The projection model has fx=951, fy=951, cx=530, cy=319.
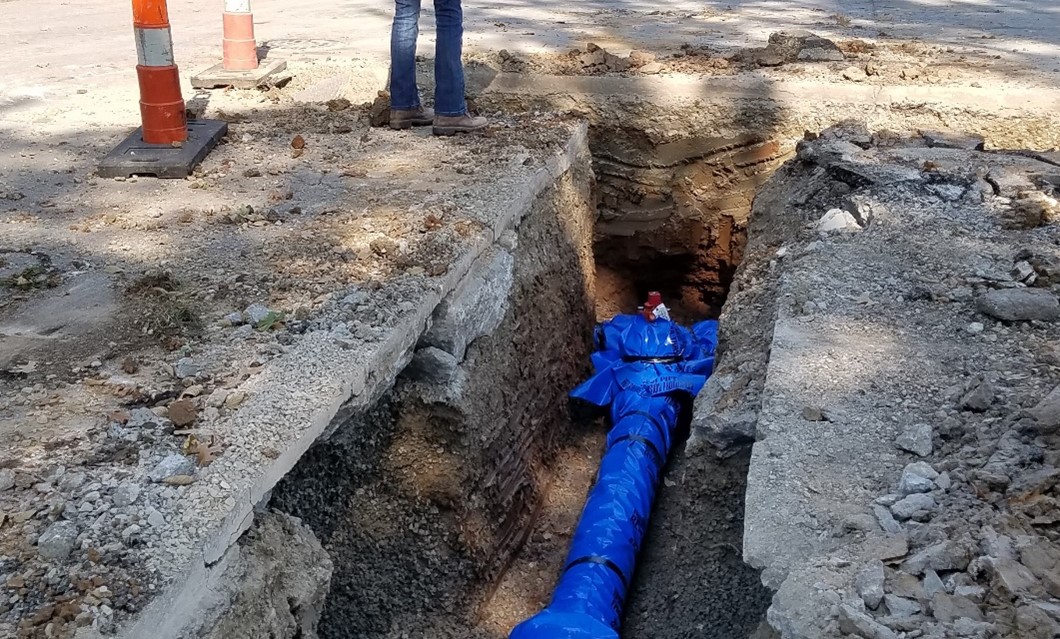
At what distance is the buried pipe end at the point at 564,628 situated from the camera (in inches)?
125

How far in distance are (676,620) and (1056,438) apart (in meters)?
1.34

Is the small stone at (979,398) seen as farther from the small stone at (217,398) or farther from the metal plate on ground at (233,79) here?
the metal plate on ground at (233,79)

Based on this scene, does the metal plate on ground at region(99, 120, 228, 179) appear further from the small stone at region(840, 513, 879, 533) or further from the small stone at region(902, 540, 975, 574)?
the small stone at region(902, 540, 975, 574)

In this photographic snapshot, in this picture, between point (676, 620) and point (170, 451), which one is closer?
point (170, 451)

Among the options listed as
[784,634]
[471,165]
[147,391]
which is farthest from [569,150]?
[784,634]

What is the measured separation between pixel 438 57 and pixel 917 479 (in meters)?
3.35

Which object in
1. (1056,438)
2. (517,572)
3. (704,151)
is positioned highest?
(1056,438)

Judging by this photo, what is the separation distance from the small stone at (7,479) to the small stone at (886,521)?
213 cm

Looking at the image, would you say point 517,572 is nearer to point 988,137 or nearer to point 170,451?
point 170,451

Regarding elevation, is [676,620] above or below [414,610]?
above

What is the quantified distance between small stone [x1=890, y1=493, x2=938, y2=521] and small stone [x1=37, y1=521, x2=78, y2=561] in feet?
6.44

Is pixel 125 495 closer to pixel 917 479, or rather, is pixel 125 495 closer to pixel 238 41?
pixel 917 479

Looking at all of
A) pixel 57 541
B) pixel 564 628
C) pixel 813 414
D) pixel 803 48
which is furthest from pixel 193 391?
pixel 803 48

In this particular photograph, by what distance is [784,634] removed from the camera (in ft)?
6.86
